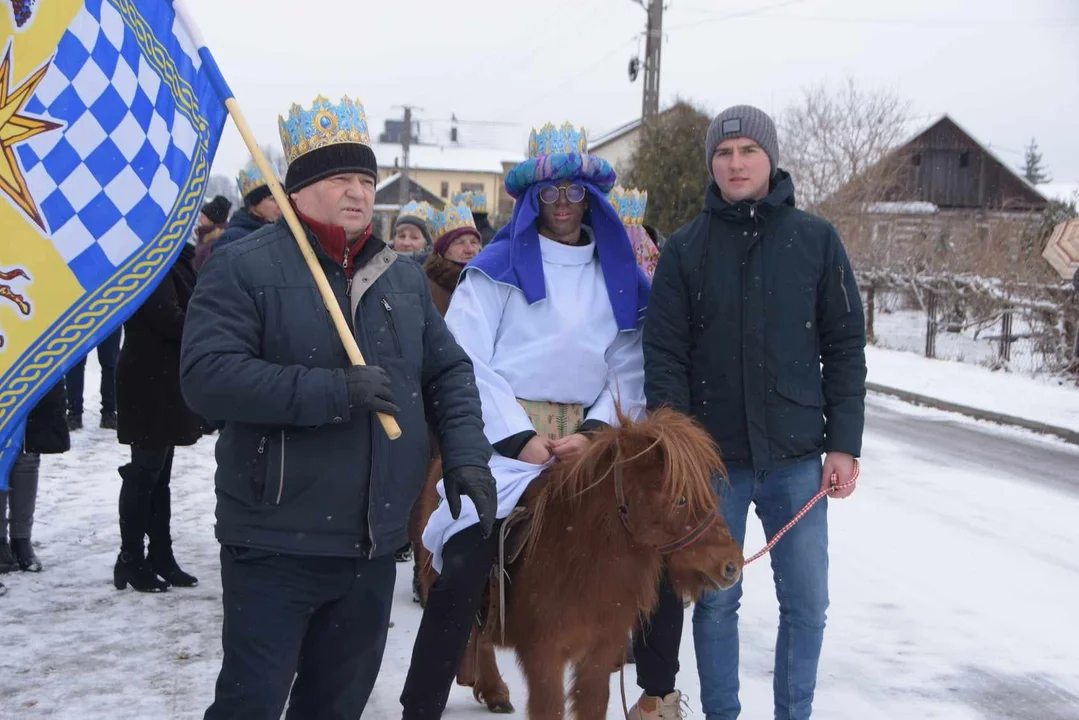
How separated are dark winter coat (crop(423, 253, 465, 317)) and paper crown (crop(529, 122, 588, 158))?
7.38 ft

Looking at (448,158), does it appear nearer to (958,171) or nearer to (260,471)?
(958,171)

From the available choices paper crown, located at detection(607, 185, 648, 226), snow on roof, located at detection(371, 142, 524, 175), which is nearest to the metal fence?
paper crown, located at detection(607, 185, 648, 226)

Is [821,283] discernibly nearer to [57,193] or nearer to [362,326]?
[362,326]

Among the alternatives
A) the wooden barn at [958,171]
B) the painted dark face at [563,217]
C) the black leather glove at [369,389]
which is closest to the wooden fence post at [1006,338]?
the painted dark face at [563,217]

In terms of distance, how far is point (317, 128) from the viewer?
2826 millimetres

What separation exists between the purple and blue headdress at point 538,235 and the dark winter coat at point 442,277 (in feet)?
7.38

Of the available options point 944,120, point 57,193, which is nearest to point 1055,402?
point 57,193

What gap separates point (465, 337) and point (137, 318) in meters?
2.60

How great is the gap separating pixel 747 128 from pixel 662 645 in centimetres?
196

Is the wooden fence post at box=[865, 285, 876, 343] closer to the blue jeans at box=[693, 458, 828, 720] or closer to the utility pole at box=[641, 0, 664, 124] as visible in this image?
the utility pole at box=[641, 0, 664, 124]

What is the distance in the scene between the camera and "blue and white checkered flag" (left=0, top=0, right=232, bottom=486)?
3.14 metres

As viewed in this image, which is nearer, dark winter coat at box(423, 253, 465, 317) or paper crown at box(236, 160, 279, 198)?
paper crown at box(236, 160, 279, 198)

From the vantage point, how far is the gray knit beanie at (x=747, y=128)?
3596 mm

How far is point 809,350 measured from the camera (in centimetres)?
359
